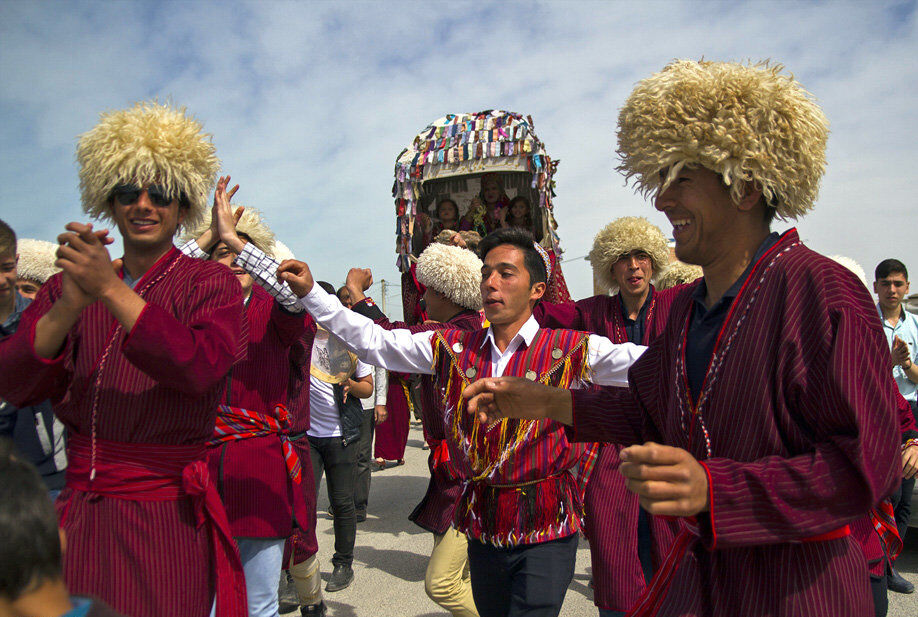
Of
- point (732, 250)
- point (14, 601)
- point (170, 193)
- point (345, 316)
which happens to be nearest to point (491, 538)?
point (345, 316)

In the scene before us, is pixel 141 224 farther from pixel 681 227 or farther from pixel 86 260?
pixel 681 227

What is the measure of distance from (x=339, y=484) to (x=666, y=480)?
3.93 m

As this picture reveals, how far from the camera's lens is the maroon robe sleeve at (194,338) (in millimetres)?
1896

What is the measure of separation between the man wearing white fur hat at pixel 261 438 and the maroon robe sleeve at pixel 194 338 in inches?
21.9

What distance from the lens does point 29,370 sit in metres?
2.04

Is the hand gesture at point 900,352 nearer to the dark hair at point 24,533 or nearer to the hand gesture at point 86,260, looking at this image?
the hand gesture at point 86,260

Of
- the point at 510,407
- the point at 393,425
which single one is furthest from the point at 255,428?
the point at 393,425

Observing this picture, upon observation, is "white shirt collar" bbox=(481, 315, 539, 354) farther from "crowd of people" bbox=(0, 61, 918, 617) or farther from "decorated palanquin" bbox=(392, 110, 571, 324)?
"decorated palanquin" bbox=(392, 110, 571, 324)

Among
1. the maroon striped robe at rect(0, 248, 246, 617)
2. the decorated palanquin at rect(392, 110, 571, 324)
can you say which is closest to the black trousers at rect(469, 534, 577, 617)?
the maroon striped robe at rect(0, 248, 246, 617)

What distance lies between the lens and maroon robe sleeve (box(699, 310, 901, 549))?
132 centimetres

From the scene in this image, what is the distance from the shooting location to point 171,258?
2338mm

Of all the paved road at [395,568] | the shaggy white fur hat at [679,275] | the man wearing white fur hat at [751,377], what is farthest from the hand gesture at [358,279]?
the shaggy white fur hat at [679,275]

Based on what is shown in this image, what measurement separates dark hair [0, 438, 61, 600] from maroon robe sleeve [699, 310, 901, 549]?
118 cm

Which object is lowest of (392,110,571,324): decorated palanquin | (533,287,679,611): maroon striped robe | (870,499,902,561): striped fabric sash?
(533,287,679,611): maroon striped robe
